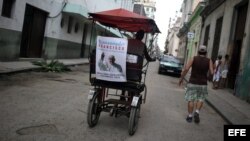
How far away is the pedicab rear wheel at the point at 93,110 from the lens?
6.58m

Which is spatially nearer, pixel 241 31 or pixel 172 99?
pixel 172 99

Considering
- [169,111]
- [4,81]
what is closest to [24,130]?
[169,111]

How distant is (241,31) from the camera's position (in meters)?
17.0

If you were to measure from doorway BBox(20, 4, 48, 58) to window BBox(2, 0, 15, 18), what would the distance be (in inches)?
65.7

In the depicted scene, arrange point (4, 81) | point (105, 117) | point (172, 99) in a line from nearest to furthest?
point (105, 117) < point (4, 81) < point (172, 99)

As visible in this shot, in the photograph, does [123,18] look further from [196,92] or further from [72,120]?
[196,92]

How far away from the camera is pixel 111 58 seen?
6641mm

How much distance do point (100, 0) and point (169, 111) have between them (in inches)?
994

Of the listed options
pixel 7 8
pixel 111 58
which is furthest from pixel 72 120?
pixel 7 8

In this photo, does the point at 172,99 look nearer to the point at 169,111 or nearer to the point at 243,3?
the point at 169,111

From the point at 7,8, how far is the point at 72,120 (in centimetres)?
973

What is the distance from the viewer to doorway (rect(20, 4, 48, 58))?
17.6 m

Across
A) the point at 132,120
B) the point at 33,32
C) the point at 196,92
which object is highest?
the point at 33,32

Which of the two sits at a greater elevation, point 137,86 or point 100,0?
point 100,0
